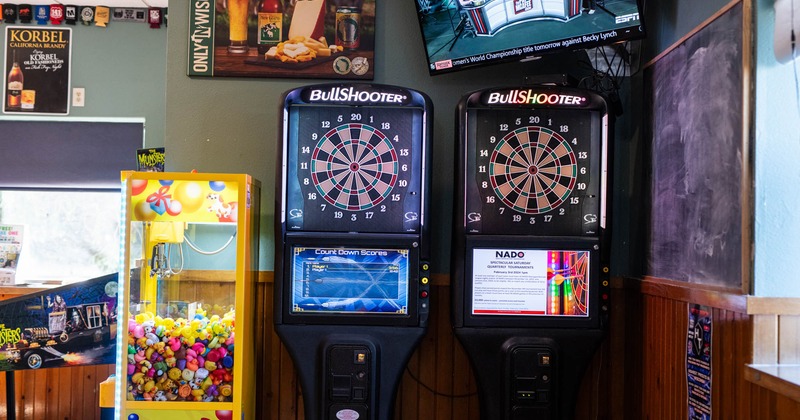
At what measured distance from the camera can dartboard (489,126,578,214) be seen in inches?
121

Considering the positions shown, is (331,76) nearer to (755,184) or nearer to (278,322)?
(278,322)

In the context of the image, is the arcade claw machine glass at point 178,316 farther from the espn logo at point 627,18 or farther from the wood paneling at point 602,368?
the espn logo at point 627,18

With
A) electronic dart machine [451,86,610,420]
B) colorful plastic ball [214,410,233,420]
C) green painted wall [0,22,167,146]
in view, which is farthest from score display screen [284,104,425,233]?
green painted wall [0,22,167,146]

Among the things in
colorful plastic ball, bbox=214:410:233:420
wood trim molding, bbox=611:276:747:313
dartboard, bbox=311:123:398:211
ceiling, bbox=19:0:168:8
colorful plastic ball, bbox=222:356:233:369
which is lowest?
colorful plastic ball, bbox=214:410:233:420

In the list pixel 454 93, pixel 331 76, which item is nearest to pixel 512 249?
pixel 454 93

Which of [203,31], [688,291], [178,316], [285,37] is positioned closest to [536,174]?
[688,291]

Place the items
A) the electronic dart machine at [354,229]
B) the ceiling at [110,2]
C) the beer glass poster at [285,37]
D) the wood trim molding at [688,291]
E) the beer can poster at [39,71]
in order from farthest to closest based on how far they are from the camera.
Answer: the beer can poster at [39,71] → the ceiling at [110,2] → the beer glass poster at [285,37] → the electronic dart machine at [354,229] → the wood trim molding at [688,291]

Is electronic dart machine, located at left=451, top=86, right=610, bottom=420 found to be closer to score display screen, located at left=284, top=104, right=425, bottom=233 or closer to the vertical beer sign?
score display screen, located at left=284, top=104, right=425, bottom=233

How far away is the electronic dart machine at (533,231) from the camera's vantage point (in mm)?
3064

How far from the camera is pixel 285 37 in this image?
3623mm

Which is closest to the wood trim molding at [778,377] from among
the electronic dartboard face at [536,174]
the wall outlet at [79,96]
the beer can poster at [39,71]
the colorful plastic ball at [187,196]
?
the electronic dartboard face at [536,174]

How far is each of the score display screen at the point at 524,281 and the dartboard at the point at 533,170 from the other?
0.21m

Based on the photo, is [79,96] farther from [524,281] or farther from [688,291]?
[688,291]

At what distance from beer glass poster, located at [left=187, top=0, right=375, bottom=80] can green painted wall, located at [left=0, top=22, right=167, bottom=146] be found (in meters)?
2.14
